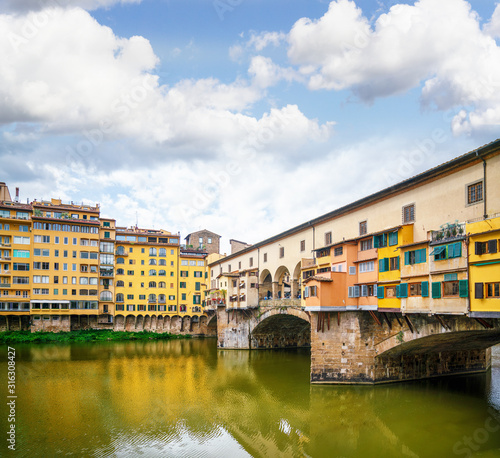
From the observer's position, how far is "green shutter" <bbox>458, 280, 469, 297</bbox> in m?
19.4

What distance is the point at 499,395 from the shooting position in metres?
26.2

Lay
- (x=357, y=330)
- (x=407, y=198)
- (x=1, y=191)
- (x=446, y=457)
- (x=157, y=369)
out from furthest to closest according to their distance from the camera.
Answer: (x=1, y=191), (x=157, y=369), (x=357, y=330), (x=407, y=198), (x=446, y=457)

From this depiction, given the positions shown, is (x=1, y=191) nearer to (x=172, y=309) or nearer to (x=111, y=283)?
(x=111, y=283)

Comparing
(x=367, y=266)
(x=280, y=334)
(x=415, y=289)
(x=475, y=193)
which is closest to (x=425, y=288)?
(x=415, y=289)

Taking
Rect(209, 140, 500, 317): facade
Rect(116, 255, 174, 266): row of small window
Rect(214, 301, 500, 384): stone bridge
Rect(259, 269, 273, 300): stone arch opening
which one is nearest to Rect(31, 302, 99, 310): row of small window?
Rect(116, 255, 174, 266): row of small window

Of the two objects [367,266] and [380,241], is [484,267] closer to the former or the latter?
[380,241]

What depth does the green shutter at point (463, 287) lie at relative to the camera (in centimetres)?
1940

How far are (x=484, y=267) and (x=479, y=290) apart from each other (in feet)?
3.41

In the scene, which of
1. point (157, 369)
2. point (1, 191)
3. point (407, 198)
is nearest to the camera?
point (407, 198)

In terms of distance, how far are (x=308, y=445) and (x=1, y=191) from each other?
61246mm

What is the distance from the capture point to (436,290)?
2136 centimetres

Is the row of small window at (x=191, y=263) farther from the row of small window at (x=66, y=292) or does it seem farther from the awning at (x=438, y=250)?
the awning at (x=438, y=250)

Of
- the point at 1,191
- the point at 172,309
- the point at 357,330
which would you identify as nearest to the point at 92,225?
the point at 1,191

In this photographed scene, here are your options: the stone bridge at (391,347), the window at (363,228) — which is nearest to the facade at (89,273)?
the stone bridge at (391,347)
